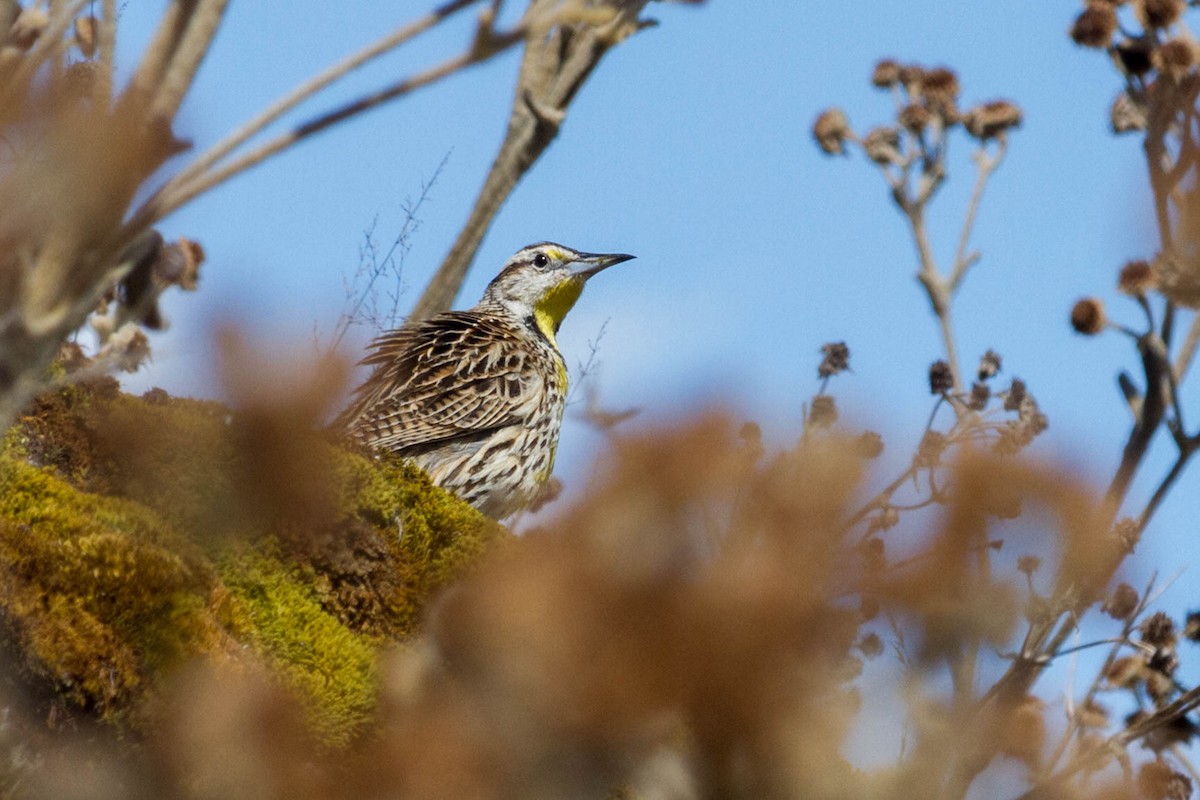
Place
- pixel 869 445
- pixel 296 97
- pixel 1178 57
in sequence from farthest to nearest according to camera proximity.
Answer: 1. pixel 869 445
2. pixel 1178 57
3. pixel 296 97

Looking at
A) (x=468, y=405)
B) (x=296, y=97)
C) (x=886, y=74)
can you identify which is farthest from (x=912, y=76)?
(x=296, y=97)

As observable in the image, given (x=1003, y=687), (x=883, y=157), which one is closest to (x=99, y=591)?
(x=1003, y=687)

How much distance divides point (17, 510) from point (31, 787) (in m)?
0.70

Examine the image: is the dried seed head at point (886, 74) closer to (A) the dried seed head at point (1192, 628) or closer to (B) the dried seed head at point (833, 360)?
(B) the dried seed head at point (833, 360)

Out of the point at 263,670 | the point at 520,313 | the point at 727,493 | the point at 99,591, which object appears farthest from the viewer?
the point at 520,313

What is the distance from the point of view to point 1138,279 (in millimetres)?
4133

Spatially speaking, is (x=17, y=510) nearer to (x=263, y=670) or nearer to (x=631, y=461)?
(x=263, y=670)

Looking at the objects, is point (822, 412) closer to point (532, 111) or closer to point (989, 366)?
point (989, 366)

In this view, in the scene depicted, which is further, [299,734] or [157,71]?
[299,734]

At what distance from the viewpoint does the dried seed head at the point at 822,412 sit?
5.00 meters

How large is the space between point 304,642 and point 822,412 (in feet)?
6.81

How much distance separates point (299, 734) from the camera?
116 inches

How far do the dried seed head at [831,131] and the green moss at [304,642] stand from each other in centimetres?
305

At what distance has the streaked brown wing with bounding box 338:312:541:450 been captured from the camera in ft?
20.4
